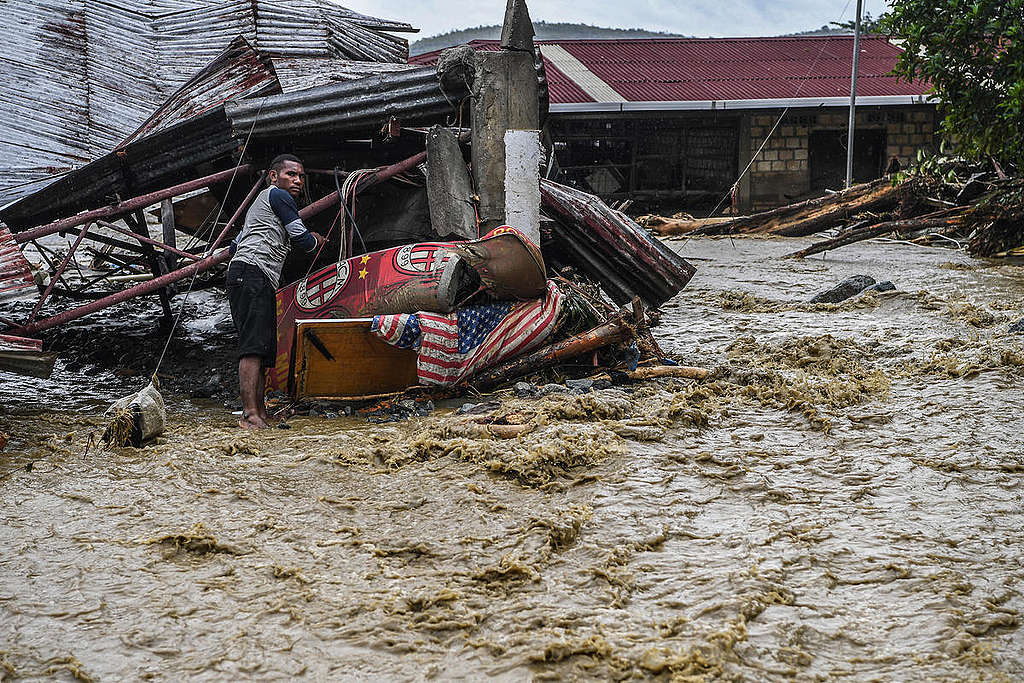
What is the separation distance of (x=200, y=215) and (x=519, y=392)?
5959 mm

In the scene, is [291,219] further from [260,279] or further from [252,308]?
[252,308]

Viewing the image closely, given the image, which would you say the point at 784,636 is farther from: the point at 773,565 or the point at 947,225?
the point at 947,225

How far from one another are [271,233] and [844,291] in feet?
19.5

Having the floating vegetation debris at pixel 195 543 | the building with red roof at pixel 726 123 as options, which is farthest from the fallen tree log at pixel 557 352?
the building with red roof at pixel 726 123

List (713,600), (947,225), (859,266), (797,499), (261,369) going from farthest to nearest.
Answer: (947,225) < (859,266) < (261,369) < (797,499) < (713,600)

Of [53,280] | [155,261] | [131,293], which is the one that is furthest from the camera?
[155,261]

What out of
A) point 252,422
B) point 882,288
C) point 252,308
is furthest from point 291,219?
point 882,288

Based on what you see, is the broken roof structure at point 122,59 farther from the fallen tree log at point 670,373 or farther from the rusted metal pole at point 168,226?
the fallen tree log at point 670,373

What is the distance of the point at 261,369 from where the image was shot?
567cm

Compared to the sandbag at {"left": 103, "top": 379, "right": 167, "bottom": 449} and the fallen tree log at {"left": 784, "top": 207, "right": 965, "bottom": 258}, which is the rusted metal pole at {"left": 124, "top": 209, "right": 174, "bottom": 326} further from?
the fallen tree log at {"left": 784, "top": 207, "right": 965, "bottom": 258}

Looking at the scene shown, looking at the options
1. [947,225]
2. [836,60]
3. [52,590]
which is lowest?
[52,590]

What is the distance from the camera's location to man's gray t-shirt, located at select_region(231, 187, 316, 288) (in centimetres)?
573

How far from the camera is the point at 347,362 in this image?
6031 mm

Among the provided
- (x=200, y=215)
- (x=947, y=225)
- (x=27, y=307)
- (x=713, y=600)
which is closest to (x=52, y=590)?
(x=713, y=600)
